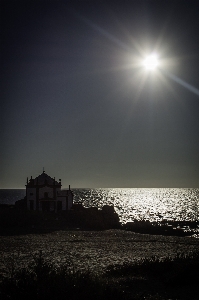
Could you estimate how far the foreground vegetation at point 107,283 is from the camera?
8.88 metres

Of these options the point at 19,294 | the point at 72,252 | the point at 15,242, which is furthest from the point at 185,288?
the point at 15,242

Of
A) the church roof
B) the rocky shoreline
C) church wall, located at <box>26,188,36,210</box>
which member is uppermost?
the church roof

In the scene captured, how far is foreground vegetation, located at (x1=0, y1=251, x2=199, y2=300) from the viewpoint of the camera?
8883 mm

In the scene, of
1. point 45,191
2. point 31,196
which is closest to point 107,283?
point 45,191

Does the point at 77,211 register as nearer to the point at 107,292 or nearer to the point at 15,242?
the point at 15,242

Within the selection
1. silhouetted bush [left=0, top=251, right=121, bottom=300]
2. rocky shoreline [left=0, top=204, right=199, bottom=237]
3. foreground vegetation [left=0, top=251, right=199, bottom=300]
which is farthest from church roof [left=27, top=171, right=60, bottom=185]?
silhouetted bush [left=0, top=251, right=121, bottom=300]

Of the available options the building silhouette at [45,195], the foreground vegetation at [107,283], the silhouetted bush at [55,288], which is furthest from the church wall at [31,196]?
the silhouetted bush at [55,288]

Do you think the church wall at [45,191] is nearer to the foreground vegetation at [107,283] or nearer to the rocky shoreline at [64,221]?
the rocky shoreline at [64,221]

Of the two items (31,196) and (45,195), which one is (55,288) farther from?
(31,196)

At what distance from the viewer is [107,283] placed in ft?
33.0

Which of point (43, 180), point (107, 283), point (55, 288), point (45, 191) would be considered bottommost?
point (107, 283)

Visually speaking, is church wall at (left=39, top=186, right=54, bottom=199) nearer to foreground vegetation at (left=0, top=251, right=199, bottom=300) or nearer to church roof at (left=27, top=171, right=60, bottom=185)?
church roof at (left=27, top=171, right=60, bottom=185)

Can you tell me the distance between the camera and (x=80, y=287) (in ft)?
30.0

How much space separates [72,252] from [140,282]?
1290cm
